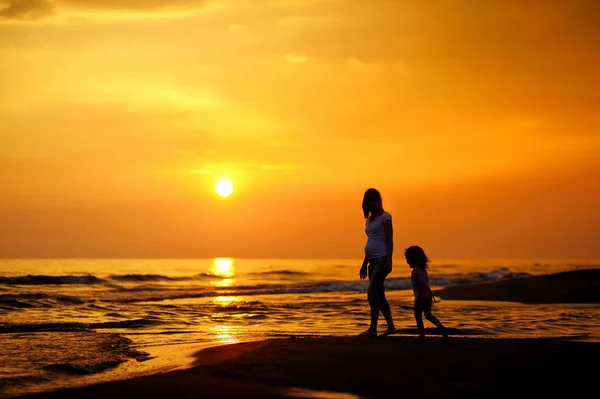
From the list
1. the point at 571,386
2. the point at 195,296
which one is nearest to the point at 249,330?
the point at 571,386

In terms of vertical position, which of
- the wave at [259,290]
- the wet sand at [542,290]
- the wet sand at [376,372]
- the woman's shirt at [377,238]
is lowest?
the wave at [259,290]

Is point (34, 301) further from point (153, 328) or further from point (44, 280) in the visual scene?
point (44, 280)

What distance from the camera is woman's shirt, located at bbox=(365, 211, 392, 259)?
1117 centimetres

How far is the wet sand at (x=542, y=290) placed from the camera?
25.3m

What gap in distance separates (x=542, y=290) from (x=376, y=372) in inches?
884

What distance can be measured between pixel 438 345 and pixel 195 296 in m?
A: 23.3

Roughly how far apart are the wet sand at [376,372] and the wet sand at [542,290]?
1633 centimetres

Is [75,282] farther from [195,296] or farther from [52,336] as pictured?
[52,336]

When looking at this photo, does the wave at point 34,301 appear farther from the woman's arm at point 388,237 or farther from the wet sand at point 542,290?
the wet sand at point 542,290

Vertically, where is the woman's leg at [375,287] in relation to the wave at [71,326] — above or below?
above

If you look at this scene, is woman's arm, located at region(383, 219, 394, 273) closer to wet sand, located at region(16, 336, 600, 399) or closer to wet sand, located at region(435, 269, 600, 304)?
wet sand, located at region(16, 336, 600, 399)

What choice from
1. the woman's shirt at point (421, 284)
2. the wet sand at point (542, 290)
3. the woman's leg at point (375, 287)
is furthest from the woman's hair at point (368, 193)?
the wet sand at point (542, 290)

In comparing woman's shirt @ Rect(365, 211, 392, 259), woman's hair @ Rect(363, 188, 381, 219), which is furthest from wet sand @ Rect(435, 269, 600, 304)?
woman's hair @ Rect(363, 188, 381, 219)

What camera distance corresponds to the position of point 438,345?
31.6 feet
